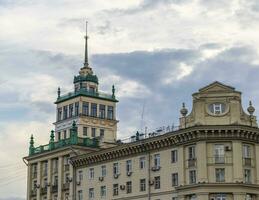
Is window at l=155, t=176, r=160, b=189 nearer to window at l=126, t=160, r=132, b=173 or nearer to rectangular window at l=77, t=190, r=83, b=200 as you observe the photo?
window at l=126, t=160, r=132, b=173

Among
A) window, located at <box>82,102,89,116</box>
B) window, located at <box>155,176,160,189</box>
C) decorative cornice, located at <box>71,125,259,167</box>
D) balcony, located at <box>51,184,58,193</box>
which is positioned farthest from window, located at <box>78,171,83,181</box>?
window, located at <box>155,176,160,189</box>

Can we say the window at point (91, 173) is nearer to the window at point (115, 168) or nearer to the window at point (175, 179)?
the window at point (115, 168)

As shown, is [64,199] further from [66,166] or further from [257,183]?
[257,183]

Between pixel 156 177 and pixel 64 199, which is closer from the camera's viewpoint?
pixel 156 177

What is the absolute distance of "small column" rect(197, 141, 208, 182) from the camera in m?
83.9

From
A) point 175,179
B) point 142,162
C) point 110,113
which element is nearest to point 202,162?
point 175,179

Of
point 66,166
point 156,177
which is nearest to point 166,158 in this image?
point 156,177

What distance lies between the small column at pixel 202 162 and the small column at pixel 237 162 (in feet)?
11.0

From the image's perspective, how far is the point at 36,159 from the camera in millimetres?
113938

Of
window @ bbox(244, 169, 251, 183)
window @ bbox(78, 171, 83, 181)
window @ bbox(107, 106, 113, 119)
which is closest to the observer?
window @ bbox(244, 169, 251, 183)

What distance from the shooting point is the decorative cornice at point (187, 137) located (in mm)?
84625

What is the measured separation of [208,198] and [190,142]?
7.11 m

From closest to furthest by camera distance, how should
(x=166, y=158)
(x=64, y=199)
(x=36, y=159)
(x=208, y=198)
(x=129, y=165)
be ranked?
(x=208, y=198), (x=166, y=158), (x=129, y=165), (x=64, y=199), (x=36, y=159)

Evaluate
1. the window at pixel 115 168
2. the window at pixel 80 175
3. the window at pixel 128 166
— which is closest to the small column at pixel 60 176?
the window at pixel 80 175
